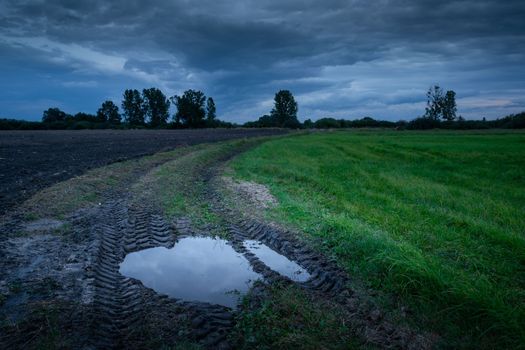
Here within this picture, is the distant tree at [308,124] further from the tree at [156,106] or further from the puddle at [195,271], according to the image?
the puddle at [195,271]

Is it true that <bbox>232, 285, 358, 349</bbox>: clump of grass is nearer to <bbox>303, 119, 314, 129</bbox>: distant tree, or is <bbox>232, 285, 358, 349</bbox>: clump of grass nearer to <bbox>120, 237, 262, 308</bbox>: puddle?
<bbox>120, 237, 262, 308</bbox>: puddle

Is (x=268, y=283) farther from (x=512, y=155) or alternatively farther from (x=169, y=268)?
(x=512, y=155)

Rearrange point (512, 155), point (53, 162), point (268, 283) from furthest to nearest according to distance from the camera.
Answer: point (512, 155) < point (53, 162) < point (268, 283)

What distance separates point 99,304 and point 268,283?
236 cm

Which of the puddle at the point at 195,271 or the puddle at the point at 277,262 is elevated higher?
the puddle at the point at 195,271

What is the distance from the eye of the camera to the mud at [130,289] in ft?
13.3

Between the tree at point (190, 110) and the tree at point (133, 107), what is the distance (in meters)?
13.4

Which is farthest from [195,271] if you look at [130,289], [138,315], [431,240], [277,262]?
[431,240]

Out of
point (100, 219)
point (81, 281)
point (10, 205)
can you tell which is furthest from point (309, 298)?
point (10, 205)

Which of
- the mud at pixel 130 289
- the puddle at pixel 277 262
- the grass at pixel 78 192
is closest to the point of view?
the mud at pixel 130 289

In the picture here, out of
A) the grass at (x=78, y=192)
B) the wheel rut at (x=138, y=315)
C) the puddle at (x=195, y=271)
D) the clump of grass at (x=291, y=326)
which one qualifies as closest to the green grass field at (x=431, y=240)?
the clump of grass at (x=291, y=326)

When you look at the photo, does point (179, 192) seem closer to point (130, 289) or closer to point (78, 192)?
point (78, 192)

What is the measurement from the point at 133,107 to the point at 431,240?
120909 millimetres

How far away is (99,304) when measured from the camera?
15.3 feet
